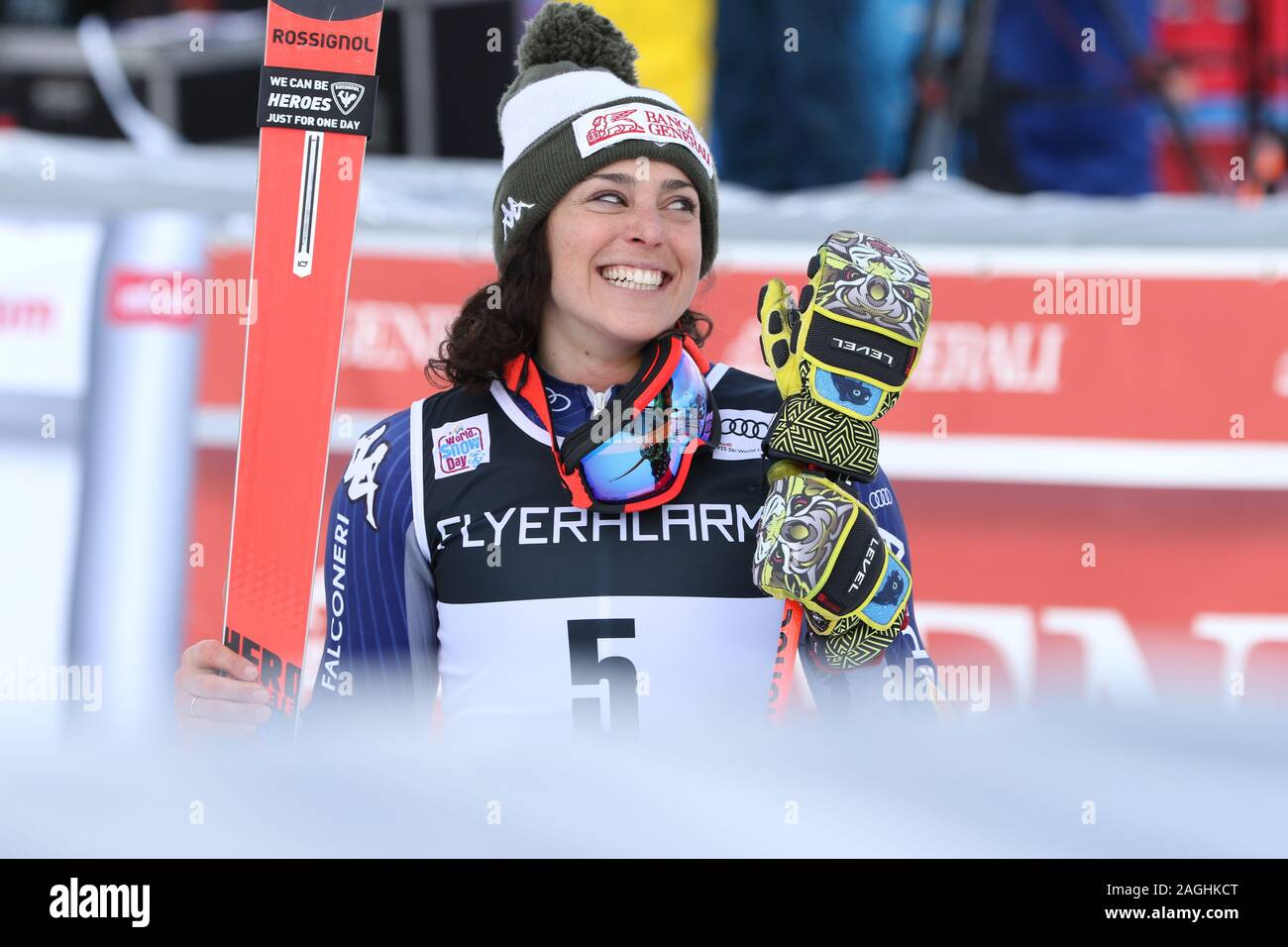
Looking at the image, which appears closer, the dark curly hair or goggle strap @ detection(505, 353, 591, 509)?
goggle strap @ detection(505, 353, 591, 509)

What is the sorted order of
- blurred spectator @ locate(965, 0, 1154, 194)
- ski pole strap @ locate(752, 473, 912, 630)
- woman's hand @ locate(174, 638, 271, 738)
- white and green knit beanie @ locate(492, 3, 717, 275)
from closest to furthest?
ski pole strap @ locate(752, 473, 912, 630) < woman's hand @ locate(174, 638, 271, 738) < white and green knit beanie @ locate(492, 3, 717, 275) < blurred spectator @ locate(965, 0, 1154, 194)

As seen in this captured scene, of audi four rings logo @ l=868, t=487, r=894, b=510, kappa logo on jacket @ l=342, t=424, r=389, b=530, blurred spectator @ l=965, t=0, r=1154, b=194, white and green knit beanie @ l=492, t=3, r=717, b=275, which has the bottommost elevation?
audi four rings logo @ l=868, t=487, r=894, b=510

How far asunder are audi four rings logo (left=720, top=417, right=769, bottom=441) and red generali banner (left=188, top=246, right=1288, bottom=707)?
45.7 inches

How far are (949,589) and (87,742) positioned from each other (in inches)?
94.5

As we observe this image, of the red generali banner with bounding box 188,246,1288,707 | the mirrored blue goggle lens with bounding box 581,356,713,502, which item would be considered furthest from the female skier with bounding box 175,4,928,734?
the red generali banner with bounding box 188,246,1288,707

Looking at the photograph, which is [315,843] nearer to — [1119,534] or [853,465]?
[853,465]

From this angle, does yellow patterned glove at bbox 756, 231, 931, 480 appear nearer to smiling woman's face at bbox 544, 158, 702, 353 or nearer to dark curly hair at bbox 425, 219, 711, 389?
smiling woman's face at bbox 544, 158, 702, 353

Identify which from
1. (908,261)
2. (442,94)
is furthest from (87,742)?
(442,94)

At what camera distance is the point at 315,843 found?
2.91ft

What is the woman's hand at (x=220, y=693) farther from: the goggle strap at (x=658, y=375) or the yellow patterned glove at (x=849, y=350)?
the yellow patterned glove at (x=849, y=350)

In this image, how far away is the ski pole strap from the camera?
1575 millimetres

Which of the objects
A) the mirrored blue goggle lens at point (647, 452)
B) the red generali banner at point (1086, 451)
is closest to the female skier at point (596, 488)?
the mirrored blue goggle lens at point (647, 452)

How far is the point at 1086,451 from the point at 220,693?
1.92 meters

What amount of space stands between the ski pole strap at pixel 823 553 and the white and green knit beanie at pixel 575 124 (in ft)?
1.59
